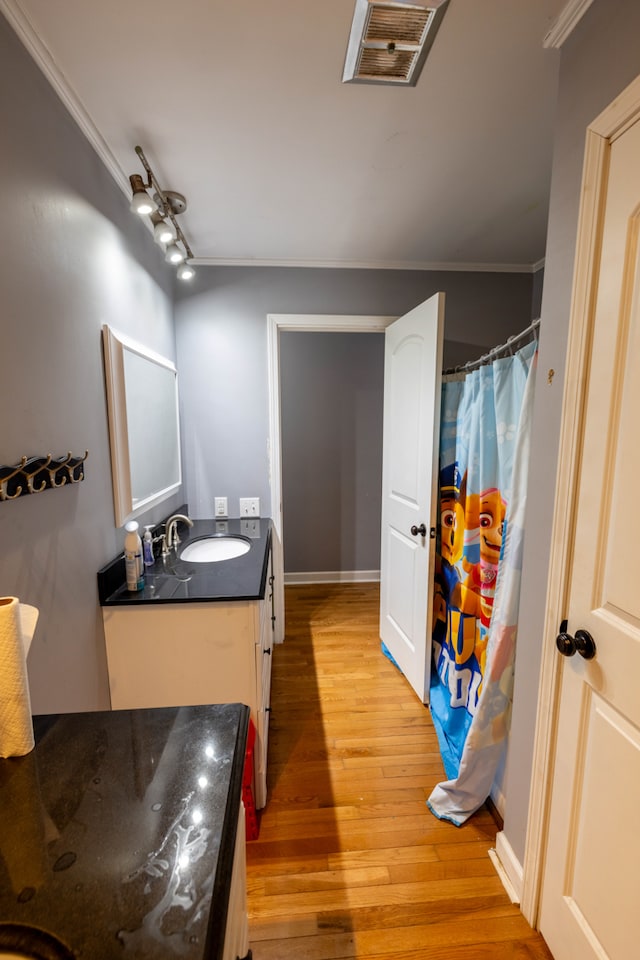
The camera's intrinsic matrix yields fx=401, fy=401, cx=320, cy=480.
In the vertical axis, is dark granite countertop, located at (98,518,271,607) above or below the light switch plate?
above

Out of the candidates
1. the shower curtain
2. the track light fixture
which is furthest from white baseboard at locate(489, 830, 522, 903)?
the track light fixture

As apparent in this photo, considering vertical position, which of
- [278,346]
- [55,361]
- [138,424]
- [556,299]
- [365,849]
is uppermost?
[278,346]

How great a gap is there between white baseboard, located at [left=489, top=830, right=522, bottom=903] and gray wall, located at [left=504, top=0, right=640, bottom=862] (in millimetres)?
29

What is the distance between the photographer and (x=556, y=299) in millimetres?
1055

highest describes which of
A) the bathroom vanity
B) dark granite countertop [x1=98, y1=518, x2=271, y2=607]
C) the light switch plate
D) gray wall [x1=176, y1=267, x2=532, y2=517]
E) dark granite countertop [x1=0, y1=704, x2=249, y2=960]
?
gray wall [x1=176, y1=267, x2=532, y2=517]

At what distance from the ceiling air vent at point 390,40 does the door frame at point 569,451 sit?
19.0 inches

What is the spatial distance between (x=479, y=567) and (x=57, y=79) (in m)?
2.15

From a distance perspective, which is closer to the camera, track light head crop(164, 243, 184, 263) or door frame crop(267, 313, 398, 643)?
track light head crop(164, 243, 184, 263)

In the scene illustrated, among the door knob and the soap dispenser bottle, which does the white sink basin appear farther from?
the door knob

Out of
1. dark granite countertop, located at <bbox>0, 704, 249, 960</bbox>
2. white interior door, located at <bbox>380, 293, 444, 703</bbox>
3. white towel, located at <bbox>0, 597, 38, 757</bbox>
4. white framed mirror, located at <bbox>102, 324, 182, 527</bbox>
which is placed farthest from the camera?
white interior door, located at <bbox>380, 293, 444, 703</bbox>

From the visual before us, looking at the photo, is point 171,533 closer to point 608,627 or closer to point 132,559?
point 132,559

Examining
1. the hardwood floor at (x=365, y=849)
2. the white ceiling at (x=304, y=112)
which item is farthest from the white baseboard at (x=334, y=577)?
the white ceiling at (x=304, y=112)

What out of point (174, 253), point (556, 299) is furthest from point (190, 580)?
point (556, 299)

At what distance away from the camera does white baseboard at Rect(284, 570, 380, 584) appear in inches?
146
